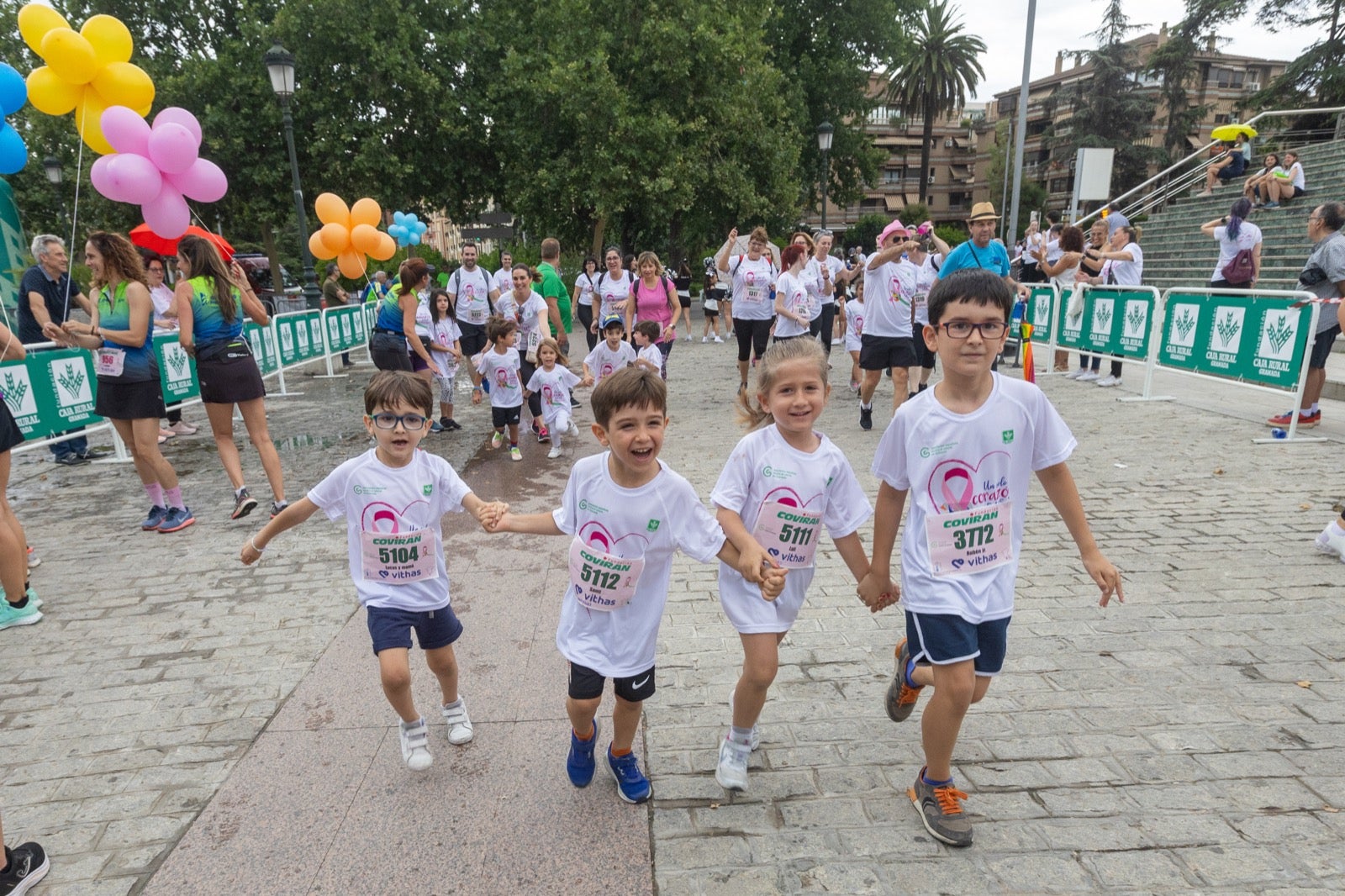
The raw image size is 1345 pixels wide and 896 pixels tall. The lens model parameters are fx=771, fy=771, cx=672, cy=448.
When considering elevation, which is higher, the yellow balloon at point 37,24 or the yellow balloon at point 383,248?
the yellow balloon at point 37,24

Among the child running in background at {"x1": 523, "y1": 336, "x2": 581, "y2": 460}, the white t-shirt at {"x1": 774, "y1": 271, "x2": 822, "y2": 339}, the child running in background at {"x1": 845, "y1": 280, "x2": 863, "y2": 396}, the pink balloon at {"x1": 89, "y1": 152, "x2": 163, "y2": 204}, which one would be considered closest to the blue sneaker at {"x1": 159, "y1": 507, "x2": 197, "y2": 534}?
the pink balloon at {"x1": 89, "y1": 152, "x2": 163, "y2": 204}

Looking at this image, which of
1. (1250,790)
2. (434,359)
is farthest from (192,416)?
(1250,790)

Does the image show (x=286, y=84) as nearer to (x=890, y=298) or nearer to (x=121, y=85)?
(x=121, y=85)

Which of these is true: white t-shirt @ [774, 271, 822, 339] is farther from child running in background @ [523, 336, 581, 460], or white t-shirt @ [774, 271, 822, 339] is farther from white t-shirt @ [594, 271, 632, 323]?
child running in background @ [523, 336, 581, 460]

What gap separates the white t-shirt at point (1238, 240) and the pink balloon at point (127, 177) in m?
11.6

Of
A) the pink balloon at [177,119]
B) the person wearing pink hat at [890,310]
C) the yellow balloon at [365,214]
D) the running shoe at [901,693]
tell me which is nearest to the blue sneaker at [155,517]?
the pink balloon at [177,119]

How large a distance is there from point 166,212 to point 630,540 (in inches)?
262

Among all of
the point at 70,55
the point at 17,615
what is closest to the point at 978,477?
the point at 17,615

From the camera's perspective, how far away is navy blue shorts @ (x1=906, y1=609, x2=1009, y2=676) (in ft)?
8.02

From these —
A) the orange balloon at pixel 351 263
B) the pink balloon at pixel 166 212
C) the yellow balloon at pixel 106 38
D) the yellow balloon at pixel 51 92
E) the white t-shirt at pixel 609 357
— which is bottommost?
the white t-shirt at pixel 609 357

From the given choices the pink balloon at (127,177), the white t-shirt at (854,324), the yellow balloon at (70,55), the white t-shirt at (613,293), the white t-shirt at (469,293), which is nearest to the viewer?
the yellow balloon at (70,55)

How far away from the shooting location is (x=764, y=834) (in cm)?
259

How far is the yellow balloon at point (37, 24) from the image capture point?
6527mm

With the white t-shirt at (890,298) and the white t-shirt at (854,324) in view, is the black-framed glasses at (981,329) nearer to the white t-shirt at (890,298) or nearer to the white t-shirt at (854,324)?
the white t-shirt at (890,298)
